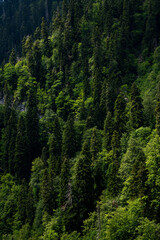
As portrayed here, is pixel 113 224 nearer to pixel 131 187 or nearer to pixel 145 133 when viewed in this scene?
pixel 131 187

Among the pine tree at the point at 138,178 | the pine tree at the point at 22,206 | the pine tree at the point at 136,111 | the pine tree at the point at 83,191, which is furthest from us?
the pine tree at the point at 22,206

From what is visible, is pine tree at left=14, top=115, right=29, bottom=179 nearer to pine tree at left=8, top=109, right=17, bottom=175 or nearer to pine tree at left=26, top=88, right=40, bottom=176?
pine tree at left=8, top=109, right=17, bottom=175

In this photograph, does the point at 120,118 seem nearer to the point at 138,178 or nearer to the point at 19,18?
the point at 138,178

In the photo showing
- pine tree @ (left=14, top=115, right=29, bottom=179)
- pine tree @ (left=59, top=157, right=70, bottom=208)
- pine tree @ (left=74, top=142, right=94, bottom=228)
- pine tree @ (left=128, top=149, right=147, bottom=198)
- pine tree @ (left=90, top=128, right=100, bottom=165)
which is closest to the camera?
pine tree @ (left=128, top=149, right=147, bottom=198)

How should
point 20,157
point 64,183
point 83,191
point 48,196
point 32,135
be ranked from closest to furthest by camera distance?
point 83,191 < point 64,183 < point 48,196 < point 20,157 < point 32,135

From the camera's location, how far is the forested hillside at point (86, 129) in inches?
1564

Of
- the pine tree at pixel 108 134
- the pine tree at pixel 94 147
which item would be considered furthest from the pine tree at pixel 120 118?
the pine tree at pixel 94 147

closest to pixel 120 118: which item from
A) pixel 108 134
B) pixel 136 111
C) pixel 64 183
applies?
pixel 108 134

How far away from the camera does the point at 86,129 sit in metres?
69.2

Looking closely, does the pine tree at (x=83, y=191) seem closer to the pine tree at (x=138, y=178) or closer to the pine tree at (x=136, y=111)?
the pine tree at (x=138, y=178)

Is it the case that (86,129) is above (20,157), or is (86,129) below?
above


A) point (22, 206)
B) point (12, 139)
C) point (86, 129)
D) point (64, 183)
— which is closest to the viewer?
point (64, 183)

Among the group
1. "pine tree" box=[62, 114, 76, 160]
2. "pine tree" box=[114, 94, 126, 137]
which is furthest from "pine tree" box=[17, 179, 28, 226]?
"pine tree" box=[114, 94, 126, 137]

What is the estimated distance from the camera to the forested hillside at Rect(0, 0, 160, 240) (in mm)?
39719
